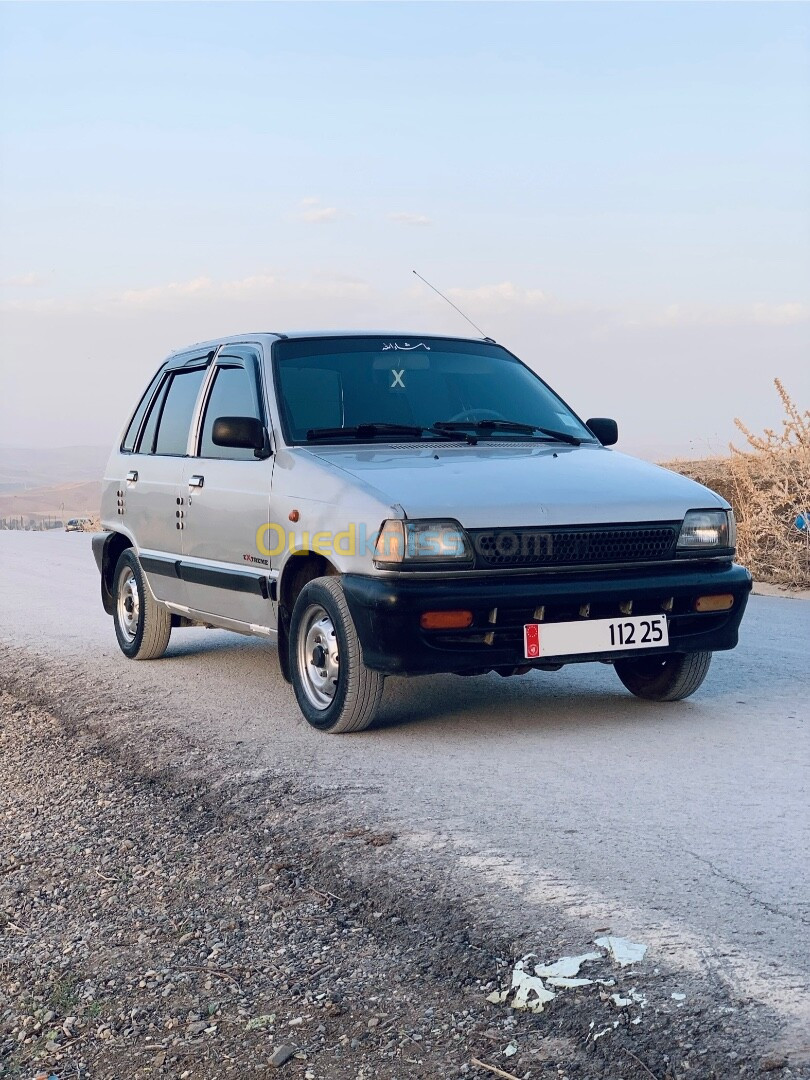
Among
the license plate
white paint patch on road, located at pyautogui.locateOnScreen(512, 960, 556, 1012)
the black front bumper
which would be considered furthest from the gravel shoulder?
the license plate

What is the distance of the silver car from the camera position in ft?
17.9

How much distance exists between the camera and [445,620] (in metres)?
5.41

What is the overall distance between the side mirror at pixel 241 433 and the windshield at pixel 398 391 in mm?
135

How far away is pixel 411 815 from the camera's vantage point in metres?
4.57

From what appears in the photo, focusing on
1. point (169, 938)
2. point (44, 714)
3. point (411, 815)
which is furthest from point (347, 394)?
point (169, 938)

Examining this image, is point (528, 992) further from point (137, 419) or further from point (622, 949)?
point (137, 419)

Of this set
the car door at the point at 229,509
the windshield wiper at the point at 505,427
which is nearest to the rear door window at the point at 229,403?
the car door at the point at 229,509

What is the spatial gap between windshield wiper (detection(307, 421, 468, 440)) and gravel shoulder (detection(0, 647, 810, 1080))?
2064 mm

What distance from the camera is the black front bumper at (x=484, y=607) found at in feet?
17.7

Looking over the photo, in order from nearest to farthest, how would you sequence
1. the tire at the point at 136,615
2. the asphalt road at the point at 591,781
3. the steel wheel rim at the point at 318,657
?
the asphalt road at the point at 591,781 < the steel wheel rim at the point at 318,657 < the tire at the point at 136,615

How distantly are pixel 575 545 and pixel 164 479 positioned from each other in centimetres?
300

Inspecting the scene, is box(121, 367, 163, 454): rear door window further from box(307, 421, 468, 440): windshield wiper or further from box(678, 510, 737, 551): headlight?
box(678, 510, 737, 551): headlight

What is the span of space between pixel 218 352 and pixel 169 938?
445 cm

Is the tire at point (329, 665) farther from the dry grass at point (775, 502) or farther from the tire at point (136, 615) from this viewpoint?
the dry grass at point (775, 502)
